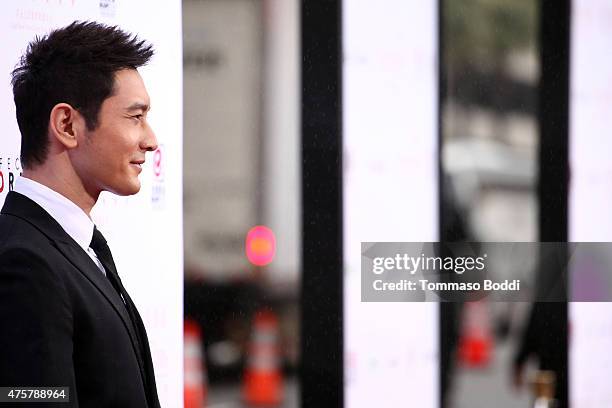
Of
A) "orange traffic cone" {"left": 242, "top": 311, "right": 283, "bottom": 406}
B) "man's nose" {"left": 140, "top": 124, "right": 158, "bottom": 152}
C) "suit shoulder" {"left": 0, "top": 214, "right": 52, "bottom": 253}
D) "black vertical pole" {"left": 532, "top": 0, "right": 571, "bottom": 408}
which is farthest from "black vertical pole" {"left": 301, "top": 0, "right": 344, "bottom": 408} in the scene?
"suit shoulder" {"left": 0, "top": 214, "right": 52, "bottom": 253}

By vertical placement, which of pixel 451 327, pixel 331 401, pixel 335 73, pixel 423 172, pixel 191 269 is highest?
pixel 335 73

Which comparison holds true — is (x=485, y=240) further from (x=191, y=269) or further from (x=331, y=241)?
(x=191, y=269)

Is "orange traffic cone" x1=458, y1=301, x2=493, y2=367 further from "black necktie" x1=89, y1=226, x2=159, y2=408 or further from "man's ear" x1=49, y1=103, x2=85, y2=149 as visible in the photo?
"man's ear" x1=49, y1=103, x2=85, y2=149

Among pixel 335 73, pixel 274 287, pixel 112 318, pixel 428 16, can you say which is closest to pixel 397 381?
pixel 274 287

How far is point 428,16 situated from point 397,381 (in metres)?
1.09

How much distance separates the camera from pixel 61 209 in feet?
5.48

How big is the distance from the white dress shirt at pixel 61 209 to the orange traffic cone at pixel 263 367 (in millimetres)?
1025

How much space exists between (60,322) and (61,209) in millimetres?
276

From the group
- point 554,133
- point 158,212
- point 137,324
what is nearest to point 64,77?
point 137,324

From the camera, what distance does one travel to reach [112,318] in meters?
1.59

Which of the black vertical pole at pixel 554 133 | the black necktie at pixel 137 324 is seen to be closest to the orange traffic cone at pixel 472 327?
the black vertical pole at pixel 554 133

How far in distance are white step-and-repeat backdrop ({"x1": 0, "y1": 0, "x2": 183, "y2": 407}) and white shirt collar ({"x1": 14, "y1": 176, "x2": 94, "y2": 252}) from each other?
56 centimetres

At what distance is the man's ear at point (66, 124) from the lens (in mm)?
1699

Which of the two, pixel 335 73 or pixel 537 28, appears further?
pixel 537 28
